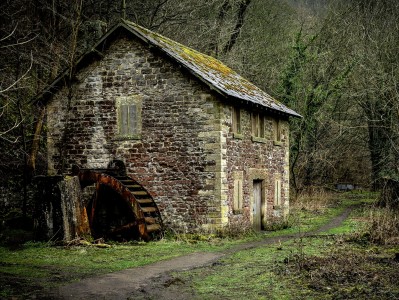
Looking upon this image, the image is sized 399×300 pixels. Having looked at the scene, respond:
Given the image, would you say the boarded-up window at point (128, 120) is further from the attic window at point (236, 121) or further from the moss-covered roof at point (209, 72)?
the attic window at point (236, 121)

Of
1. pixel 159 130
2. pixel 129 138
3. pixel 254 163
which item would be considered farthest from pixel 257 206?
pixel 129 138

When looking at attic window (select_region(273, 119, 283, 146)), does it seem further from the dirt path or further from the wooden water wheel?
the dirt path

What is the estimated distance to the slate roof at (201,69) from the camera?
16628 millimetres

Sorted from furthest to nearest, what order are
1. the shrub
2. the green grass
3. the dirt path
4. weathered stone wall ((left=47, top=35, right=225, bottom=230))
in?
weathered stone wall ((left=47, top=35, right=225, bottom=230))
the shrub
the green grass
the dirt path

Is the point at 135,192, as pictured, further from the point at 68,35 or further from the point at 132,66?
the point at 68,35

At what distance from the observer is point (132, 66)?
1772 centimetres

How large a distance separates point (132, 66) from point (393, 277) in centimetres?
1088

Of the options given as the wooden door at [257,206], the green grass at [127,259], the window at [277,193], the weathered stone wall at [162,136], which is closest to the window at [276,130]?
the window at [277,193]

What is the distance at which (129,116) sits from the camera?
58.2ft

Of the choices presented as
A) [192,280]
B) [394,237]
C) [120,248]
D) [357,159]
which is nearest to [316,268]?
[192,280]

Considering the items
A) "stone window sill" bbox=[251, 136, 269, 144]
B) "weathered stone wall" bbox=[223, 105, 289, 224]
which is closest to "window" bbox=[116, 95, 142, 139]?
"weathered stone wall" bbox=[223, 105, 289, 224]

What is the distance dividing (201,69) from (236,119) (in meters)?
1.99

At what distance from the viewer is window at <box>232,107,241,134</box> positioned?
17.8m

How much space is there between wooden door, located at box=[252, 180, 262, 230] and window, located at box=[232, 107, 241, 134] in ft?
8.49
